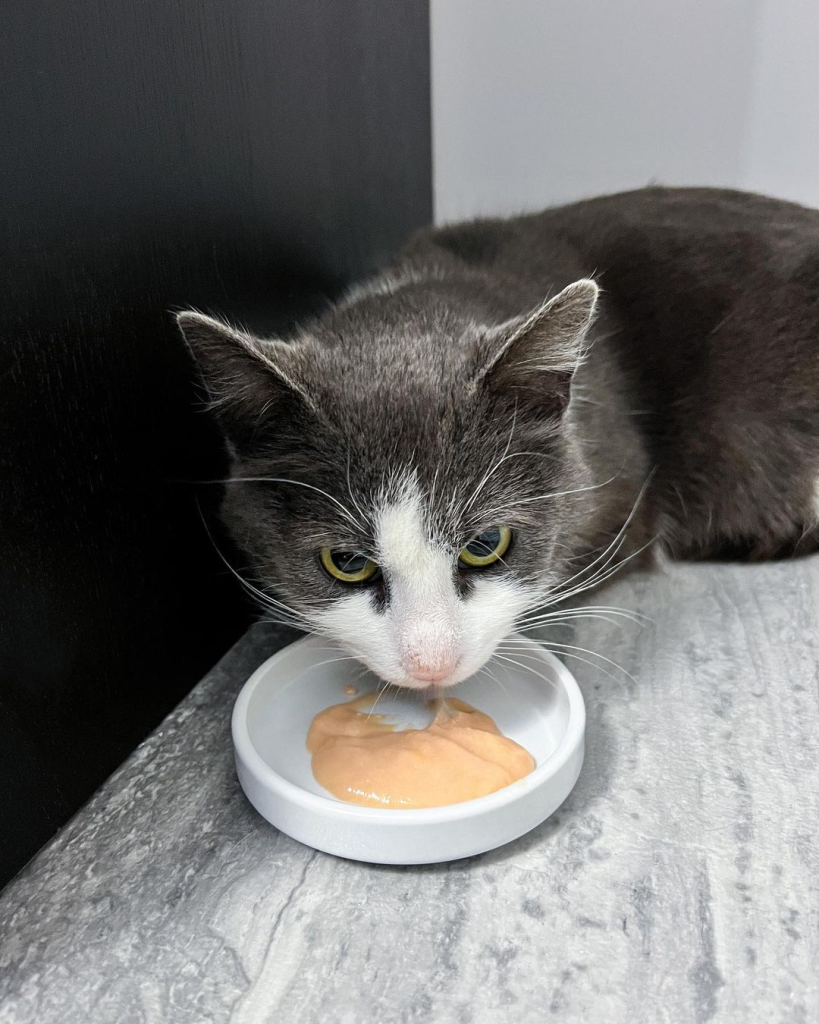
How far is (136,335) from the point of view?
129 cm

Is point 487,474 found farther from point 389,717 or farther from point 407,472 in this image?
point 389,717

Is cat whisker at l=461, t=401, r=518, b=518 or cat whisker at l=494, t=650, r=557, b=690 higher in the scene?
cat whisker at l=461, t=401, r=518, b=518

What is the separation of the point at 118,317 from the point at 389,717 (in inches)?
26.5

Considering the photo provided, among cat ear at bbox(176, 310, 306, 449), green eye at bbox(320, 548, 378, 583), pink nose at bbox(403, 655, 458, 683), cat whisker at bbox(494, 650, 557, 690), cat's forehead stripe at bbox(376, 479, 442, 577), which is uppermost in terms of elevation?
cat ear at bbox(176, 310, 306, 449)

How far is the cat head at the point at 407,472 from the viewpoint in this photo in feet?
3.80

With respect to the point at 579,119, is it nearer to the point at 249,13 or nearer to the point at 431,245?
the point at 431,245

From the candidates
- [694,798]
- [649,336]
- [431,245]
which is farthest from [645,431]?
[694,798]

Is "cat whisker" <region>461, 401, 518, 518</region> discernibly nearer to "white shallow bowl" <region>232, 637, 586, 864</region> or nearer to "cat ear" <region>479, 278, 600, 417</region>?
"cat ear" <region>479, 278, 600, 417</region>

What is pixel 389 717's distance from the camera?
1.34 m

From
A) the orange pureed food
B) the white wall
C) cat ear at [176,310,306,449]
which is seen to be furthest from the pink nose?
the white wall

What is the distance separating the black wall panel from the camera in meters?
1.08

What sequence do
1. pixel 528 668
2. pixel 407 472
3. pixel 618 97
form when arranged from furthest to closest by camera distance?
1. pixel 618 97
2. pixel 528 668
3. pixel 407 472

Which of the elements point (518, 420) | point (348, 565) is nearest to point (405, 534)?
point (348, 565)

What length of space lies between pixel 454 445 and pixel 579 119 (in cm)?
175
